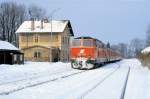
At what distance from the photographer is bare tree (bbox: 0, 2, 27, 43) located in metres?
103

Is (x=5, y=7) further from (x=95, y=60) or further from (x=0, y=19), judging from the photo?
(x=95, y=60)

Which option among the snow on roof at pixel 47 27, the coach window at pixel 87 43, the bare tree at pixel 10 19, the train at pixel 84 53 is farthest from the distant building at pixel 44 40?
the coach window at pixel 87 43

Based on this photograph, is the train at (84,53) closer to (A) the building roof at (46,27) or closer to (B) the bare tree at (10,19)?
(A) the building roof at (46,27)

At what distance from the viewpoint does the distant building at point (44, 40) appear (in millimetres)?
81562

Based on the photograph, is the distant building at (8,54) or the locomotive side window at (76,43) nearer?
the locomotive side window at (76,43)

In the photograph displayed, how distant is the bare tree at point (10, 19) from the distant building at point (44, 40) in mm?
14666

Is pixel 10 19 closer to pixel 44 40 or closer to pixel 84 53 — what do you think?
pixel 44 40

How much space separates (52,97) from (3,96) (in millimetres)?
1781

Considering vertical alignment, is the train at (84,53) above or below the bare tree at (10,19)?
below

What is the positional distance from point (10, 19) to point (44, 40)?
84.6 ft

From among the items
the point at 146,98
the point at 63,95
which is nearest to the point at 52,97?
the point at 63,95

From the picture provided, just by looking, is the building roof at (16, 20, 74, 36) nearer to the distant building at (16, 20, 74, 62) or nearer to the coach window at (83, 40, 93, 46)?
the distant building at (16, 20, 74, 62)

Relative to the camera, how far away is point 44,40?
85.4 meters

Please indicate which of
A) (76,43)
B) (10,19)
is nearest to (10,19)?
→ (10,19)
